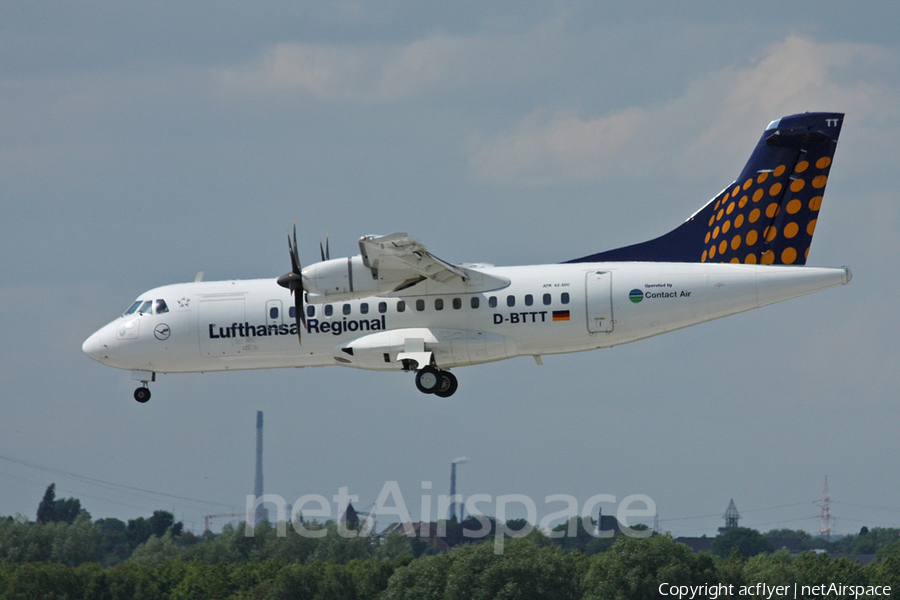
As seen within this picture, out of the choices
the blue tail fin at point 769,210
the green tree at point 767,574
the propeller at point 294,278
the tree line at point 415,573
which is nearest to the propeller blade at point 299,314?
the propeller at point 294,278

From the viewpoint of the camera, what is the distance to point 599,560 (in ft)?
238

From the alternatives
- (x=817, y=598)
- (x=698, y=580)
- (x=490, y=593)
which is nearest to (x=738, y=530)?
(x=817, y=598)

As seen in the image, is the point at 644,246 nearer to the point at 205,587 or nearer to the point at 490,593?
the point at 490,593

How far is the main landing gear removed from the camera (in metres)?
34.9

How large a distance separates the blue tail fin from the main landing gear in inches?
200

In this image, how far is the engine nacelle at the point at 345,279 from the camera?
32938mm

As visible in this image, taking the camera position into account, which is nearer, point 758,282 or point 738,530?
point 758,282

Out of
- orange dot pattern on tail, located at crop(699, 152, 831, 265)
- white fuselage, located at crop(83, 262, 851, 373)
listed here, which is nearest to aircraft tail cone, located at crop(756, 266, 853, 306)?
white fuselage, located at crop(83, 262, 851, 373)

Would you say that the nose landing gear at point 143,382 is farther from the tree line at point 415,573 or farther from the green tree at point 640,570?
the green tree at point 640,570

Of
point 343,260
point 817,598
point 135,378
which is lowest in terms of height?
point 817,598

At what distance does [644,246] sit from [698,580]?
42063mm

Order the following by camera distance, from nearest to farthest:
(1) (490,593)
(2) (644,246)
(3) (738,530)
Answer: (2) (644,246) → (1) (490,593) → (3) (738,530)

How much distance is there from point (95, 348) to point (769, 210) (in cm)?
2107

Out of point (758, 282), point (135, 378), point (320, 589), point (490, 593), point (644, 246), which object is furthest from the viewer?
point (320, 589)
